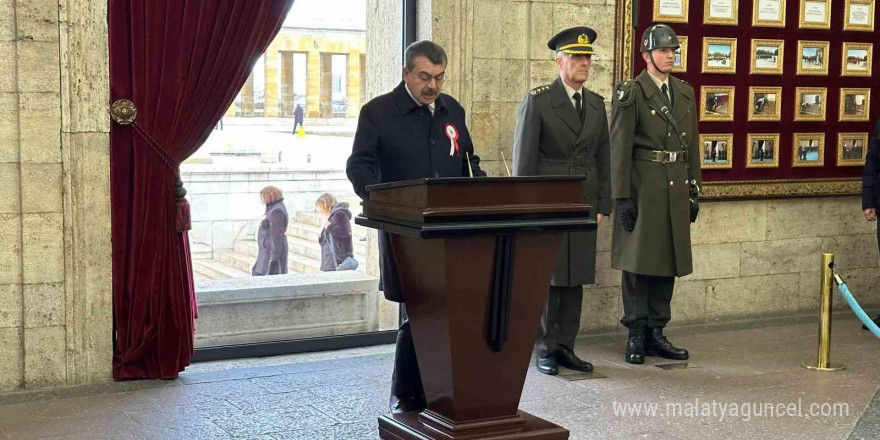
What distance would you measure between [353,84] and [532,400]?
2.27 meters

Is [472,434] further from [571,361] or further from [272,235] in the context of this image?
[272,235]

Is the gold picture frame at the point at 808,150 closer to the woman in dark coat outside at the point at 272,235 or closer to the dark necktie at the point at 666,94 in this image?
the dark necktie at the point at 666,94

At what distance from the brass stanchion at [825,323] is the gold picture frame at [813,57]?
208cm

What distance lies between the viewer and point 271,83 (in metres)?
6.27

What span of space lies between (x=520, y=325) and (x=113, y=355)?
9.00 ft

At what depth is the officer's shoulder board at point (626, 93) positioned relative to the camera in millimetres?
6281

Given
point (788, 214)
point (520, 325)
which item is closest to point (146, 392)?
point (520, 325)

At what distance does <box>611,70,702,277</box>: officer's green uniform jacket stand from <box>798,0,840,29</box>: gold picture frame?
1843 millimetres

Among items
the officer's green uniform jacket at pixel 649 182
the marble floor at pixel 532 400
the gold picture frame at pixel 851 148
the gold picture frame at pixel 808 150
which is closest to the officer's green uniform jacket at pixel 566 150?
the officer's green uniform jacket at pixel 649 182

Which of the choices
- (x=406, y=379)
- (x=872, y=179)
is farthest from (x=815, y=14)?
(x=406, y=379)

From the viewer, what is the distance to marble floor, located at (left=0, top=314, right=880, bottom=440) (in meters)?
4.85

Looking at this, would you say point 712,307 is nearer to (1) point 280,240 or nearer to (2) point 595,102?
(2) point 595,102

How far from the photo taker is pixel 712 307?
24.8 ft

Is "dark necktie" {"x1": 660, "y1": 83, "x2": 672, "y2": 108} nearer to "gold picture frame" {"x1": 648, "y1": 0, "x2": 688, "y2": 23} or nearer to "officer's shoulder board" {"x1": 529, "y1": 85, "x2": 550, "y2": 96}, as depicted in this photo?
"officer's shoulder board" {"x1": 529, "y1": 85, "x2": 550, "y2": 96}
